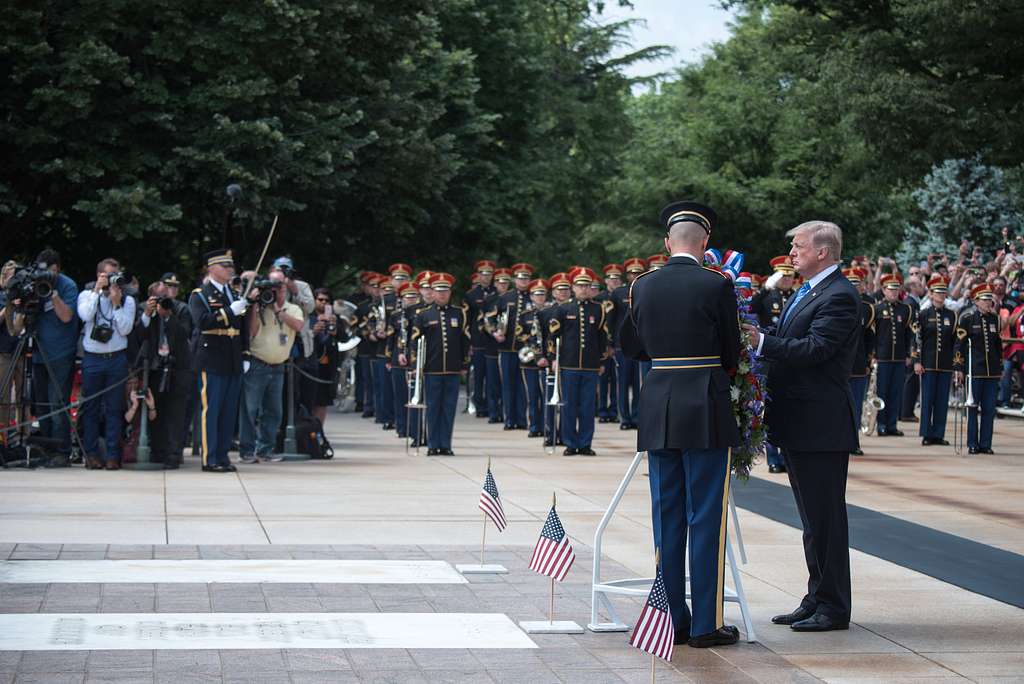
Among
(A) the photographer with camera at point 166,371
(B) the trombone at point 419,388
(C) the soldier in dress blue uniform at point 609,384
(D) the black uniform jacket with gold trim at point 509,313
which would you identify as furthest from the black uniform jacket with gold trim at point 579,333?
(A) the photographer with camera at point 166,371

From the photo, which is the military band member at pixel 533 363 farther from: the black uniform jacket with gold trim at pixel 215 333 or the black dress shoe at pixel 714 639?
the black dress shoe at pixel 714 639

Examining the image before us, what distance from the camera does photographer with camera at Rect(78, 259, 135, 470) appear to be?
51.0 ft

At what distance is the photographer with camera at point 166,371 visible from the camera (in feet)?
52.0

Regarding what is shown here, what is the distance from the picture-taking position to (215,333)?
15.6 meters

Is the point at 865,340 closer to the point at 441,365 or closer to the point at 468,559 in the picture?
the point at 441,365

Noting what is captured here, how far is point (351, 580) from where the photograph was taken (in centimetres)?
933

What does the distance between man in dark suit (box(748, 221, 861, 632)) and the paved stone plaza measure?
0.78ft

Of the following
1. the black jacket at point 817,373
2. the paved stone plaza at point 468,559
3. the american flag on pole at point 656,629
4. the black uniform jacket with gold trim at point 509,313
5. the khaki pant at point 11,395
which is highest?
the black uniform jacket with gold trim at point 509,313

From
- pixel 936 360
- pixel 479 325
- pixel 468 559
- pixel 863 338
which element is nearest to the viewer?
pixel 468 559

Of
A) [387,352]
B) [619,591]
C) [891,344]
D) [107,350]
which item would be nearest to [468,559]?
[619,591]

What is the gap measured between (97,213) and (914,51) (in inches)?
651

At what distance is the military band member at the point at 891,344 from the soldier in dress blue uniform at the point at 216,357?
9.69 m

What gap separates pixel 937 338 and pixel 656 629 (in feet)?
49.8

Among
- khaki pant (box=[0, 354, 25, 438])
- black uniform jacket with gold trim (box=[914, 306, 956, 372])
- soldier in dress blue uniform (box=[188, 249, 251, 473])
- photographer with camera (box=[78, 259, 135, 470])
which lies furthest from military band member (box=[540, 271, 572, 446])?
khaki pant (box=[0, 354, 25, 438])
